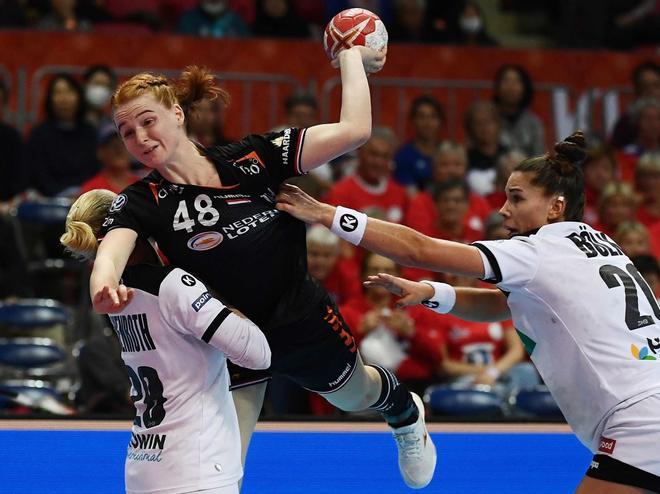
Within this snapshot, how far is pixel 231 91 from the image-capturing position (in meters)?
9.07

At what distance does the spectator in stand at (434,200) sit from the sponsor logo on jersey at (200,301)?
4.37m

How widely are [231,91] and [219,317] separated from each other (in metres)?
5.80

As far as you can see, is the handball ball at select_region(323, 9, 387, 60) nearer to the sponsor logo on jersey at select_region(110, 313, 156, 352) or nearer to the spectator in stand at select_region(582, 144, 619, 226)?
the sponsor logo on jersey at select_region(110, 313, 156, 352)

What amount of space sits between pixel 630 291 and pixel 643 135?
18.5 feet

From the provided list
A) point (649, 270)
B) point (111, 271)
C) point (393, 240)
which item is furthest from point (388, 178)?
point (111, 271)

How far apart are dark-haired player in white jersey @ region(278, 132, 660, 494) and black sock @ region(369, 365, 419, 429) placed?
0.73 metres

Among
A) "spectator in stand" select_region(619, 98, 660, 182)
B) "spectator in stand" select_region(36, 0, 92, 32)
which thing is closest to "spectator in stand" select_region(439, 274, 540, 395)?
"spectator in stand" select_region(619, 98, 660, 182)

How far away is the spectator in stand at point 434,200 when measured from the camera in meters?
7.80

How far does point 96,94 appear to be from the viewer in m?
8.11

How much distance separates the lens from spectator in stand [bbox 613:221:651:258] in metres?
7.26

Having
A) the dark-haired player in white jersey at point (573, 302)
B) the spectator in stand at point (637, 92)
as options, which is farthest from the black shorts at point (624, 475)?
the spectator in stand at point (637, 92)

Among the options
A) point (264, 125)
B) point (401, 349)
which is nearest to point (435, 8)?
point (264, 125)

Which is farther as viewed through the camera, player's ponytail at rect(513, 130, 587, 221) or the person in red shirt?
the person in red shirt

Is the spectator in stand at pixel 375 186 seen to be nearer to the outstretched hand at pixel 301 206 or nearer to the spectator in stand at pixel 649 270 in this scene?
the spectator in stand at pixel 649 270
